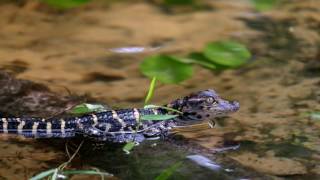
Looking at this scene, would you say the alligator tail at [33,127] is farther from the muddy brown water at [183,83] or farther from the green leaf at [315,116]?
the green leaf at [315,116]

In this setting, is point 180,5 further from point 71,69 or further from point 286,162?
point 286,162

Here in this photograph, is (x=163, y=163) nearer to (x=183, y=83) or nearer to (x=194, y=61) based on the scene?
(x=183, y=83)

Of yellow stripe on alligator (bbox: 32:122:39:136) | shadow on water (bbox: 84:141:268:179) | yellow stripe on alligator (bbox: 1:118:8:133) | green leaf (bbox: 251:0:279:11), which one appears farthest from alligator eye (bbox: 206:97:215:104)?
green leaf (bbox: 251:0:279:11)

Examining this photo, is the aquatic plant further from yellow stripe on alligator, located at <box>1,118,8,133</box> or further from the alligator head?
yellow stripe on alligator, located at <box>1,118,8,133</box>

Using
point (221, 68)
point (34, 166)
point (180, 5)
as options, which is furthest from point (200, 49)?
point (34, 166)

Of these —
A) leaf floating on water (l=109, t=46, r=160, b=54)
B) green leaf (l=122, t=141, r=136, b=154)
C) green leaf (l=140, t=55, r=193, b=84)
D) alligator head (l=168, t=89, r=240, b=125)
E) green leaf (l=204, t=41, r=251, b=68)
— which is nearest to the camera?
green leaf (l=122, t=141, r=136, b=154)

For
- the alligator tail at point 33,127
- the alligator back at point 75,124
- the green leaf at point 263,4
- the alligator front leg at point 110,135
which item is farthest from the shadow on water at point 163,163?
the green leaf at point 263,4
